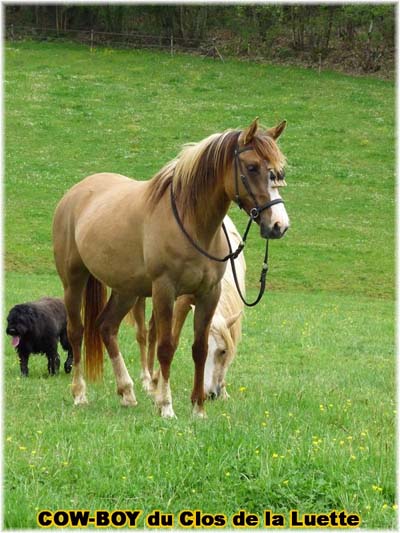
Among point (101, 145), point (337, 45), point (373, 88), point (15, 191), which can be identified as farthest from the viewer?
point (337, 45)

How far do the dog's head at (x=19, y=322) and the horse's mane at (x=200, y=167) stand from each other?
3290 mm

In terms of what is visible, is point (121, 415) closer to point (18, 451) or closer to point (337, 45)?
point (18, 451)

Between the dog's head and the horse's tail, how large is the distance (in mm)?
1382

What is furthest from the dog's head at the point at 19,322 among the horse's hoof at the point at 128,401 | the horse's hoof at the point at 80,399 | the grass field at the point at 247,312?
the horse's hoof at the point at 128,401

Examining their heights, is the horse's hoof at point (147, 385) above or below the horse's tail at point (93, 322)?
below

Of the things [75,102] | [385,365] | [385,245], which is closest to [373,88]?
[75,102]

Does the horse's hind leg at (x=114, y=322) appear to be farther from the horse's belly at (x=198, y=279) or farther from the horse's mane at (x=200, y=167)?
the horse's mane at (x=200, y=167)

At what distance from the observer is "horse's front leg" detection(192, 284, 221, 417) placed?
7578 mm

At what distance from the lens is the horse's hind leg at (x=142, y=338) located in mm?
9555

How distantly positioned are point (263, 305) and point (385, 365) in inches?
260

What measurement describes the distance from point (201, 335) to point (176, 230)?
3.29 ft

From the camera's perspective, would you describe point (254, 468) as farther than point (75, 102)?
No

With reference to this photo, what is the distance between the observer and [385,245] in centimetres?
2631

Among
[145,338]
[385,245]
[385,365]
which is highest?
[145,338]
